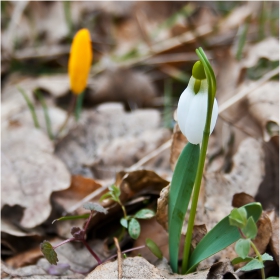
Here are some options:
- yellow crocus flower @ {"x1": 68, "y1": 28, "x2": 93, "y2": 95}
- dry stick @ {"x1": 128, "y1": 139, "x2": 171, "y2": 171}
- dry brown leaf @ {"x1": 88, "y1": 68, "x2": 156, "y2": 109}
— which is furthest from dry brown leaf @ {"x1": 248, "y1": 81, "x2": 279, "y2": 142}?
dry brown leaf @ {"x1": 88, "y1": 68, "x2": 156, "y2": 109}

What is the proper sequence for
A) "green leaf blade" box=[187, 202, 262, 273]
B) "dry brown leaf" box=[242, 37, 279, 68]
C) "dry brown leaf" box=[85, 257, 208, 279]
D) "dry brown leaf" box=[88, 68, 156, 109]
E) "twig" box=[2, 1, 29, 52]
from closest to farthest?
"green leaf blade" box=[187, 202, 262, 273]
"dry brown leaf" box=[85, 257, 208, 279]
"dry brown leaf" box=[242, 37, 279, 68]
"dry brown leaf" box=[88, 68, 156, 109]
"twig" box=[2, 1, 29, 52]

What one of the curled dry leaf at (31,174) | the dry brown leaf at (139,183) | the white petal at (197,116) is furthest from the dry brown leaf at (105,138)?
the white petal at (197,116)

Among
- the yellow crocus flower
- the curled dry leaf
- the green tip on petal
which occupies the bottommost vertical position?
the curled dry leaf

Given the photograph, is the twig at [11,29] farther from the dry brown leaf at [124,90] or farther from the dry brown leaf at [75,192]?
the dry brown leaf at [75,192]

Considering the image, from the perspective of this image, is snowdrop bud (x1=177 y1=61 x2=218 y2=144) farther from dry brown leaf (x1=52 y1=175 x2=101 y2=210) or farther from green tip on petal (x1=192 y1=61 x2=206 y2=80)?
dry brown leaf (x1=52 y1=175 x2=101 y2=210)

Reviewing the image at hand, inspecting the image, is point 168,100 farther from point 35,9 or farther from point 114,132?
point 35,9

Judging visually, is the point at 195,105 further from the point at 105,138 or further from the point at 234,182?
the point at 105,138
